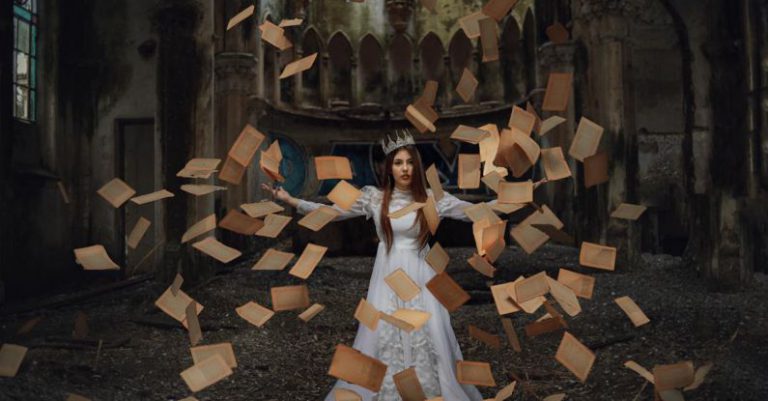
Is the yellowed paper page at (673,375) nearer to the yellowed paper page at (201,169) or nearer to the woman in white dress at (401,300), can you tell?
the woman in white dress at (401,300)

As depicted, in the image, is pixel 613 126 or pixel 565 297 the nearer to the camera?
pixel 565 297

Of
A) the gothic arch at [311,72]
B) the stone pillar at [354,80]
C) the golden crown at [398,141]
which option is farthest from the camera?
the stone pillar at [354,80]

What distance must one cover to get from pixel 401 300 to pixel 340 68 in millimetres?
16809

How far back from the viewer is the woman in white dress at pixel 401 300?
439 cm

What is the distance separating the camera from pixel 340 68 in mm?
20531

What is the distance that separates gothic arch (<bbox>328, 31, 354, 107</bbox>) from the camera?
20406 mm

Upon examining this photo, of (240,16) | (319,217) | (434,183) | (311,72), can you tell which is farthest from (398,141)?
(311,72)

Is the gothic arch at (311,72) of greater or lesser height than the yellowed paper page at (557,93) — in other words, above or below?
above

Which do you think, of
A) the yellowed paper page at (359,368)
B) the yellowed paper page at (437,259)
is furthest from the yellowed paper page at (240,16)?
the yellowed paper page at (359,368)

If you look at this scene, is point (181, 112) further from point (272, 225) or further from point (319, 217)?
point (319, 217)

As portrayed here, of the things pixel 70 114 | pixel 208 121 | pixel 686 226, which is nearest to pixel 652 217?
pixel 686 226

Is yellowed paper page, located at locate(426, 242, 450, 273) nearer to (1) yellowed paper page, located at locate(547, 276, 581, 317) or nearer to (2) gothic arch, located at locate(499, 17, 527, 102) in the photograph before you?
(1) yellowed paper page, located at locate(547, 276, 581, 317)

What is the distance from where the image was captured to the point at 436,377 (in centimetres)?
441

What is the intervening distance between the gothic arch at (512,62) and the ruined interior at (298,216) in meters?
0.60
